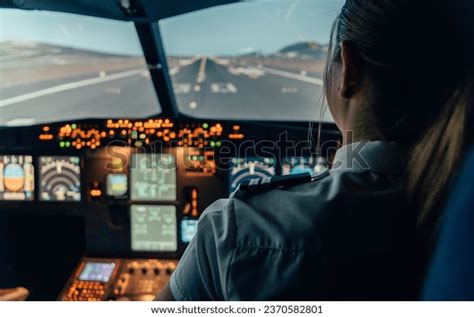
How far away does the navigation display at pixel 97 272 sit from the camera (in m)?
2.49

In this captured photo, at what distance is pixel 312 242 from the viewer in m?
0.74

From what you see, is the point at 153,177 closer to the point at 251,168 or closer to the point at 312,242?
the point at 251,168

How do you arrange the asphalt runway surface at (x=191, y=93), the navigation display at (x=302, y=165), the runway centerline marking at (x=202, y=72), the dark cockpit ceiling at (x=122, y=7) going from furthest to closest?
1. the runway centerline marking at (x=202, y=72)
2. the asphalt runway surface at (x=191, y=93)
3. the navigation display at (x=302, y=165)
4. the dark cockpit ceiling at (x=122, y=7)

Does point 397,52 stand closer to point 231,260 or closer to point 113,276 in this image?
point 231,260

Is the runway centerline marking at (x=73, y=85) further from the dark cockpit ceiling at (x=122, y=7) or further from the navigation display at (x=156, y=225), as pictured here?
the dark cockpit ceiling at (x=122, y=7)

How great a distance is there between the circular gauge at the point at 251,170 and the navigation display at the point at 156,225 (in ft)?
1.02

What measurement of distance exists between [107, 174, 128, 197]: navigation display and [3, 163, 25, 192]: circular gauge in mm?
379

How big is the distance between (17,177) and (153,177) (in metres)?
0.60

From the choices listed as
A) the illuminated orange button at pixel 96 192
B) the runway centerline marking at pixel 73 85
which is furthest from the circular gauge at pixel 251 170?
the runway centerline marking at pixel 73 85

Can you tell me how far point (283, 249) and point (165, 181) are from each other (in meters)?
1.82

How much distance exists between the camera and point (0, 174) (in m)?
2.54

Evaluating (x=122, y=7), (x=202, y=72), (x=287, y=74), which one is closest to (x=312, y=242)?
(x=122, y=7)
